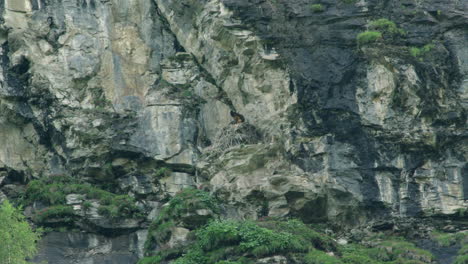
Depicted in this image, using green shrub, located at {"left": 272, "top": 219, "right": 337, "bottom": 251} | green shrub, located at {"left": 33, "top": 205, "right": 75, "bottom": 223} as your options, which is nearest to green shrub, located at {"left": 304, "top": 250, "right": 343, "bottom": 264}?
green shrub, located at {"left": 272, "top": 219, "right": 337, "bottom": 251}

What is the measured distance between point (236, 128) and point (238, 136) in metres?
0.38

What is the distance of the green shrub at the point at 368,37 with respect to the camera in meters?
36.1

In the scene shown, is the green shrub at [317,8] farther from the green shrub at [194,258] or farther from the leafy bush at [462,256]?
the green shrub at [194,258]

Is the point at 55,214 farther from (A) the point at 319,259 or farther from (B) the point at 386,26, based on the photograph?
(B) the point at 386,26

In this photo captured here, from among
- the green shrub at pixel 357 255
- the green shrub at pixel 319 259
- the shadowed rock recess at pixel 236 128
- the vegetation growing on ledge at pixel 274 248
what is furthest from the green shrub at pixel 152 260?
the green shrub at pixel 357 255

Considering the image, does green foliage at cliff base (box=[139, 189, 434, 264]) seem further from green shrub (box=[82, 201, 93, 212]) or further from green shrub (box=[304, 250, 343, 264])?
green shrub (box=[82, 201, 93, 212])

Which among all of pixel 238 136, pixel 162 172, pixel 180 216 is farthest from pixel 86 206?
pixel 238 136

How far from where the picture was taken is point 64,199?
3591 centimetres

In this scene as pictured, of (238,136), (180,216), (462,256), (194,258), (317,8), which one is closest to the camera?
(462,256)

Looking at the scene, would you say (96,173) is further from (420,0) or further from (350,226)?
(420,0)

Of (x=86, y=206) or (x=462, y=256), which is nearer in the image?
(x=462, y=256)

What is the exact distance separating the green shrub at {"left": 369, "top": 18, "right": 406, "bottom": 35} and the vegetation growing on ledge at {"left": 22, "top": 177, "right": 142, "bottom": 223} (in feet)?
36.6

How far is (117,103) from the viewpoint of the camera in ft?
127

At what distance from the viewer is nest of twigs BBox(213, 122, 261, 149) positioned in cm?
3666
